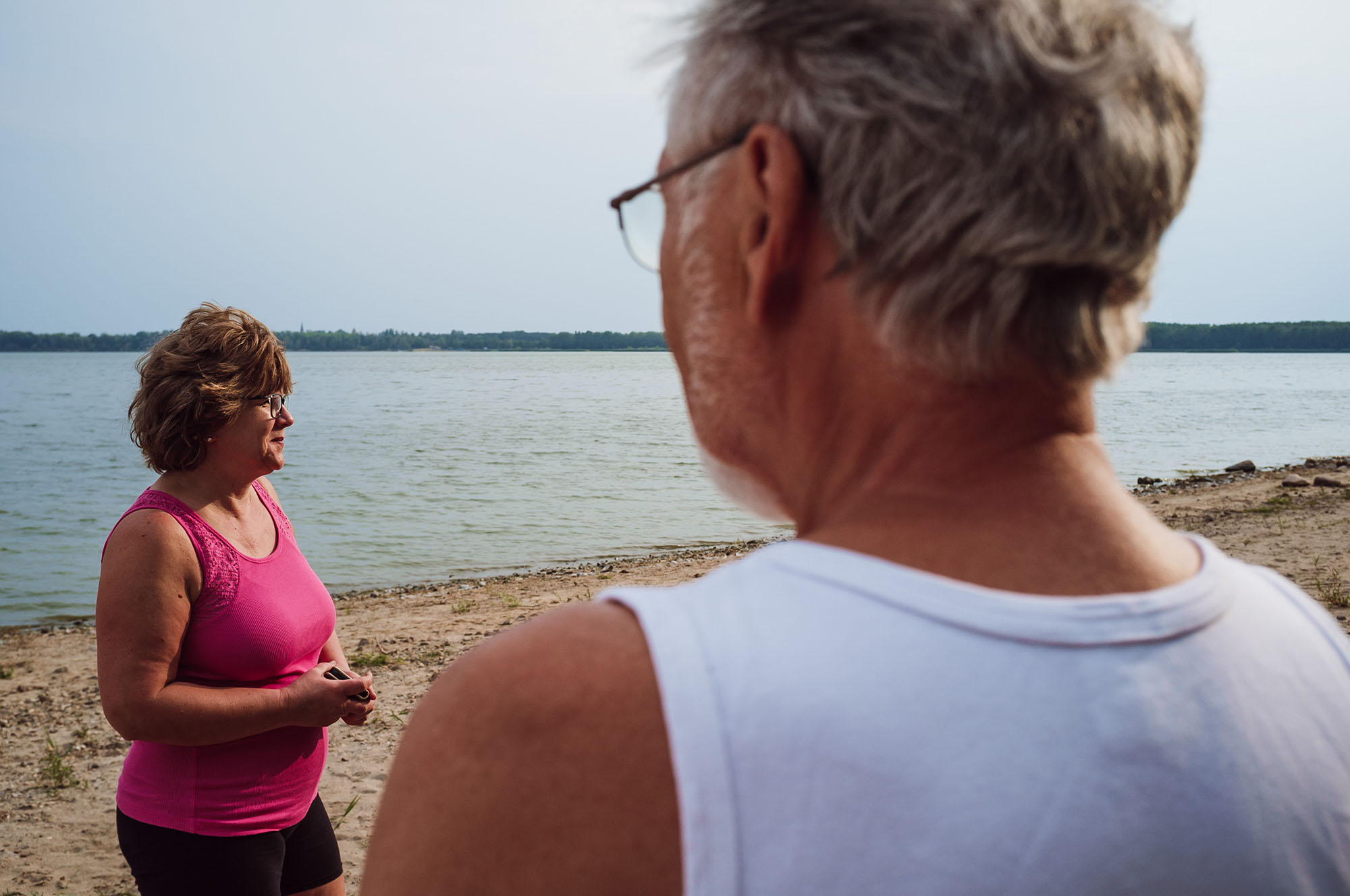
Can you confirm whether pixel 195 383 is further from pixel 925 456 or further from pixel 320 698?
pixel 925 456

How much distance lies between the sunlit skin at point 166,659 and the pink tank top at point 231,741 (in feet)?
0.20

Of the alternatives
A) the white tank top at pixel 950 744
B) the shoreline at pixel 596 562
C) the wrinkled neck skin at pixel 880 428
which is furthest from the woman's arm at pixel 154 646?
the shoreline at pixel 596 562

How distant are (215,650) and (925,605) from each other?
271cm

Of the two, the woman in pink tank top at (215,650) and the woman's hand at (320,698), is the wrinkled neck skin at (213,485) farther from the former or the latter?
the woman's hand at (320,698)

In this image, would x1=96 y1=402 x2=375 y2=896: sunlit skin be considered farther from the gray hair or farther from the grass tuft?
the grass tuft

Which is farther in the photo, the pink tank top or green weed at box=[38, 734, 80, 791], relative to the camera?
green weed at box=[38, 734, 80, 791]

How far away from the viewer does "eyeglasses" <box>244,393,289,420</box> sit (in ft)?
10.8

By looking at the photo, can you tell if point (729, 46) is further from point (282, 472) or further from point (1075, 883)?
point (282, 472)

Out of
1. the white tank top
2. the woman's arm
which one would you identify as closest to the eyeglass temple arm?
the white tank top

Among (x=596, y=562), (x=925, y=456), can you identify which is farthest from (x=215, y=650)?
(x=596, y=562)

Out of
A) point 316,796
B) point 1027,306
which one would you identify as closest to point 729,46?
point 1027,306

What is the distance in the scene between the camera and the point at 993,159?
2.59ft

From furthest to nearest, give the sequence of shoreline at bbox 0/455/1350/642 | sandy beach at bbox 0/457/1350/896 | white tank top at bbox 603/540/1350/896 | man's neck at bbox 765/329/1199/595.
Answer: shoreline at bbox 0/455/1350/642 → sandy beach at bbox 0/457/1350/896 → man's neck at bbox 765/329/1199/595 → white tank top at bbox 603/540/1350/896

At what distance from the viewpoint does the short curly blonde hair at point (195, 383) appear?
9.95 ft
